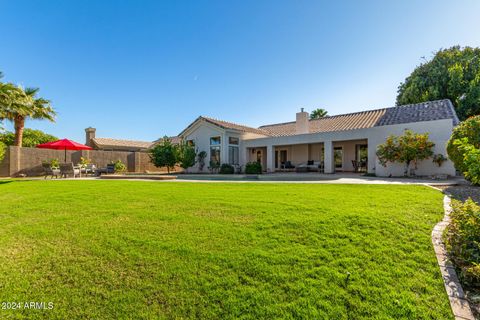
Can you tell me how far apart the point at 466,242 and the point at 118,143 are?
136 ft

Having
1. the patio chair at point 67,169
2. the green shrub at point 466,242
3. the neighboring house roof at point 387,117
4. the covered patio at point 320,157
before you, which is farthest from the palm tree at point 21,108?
the green shrub at point 466,242

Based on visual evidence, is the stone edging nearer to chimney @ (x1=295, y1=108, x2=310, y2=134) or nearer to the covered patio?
the covered patio

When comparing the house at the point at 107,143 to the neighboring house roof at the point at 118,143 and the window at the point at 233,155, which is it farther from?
the window at the point at 233,155

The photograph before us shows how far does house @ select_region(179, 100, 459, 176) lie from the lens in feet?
48.5

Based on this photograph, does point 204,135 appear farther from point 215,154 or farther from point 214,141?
point 215,154

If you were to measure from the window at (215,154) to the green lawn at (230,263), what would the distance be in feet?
54.7

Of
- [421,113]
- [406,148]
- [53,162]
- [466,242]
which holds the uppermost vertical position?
[421,113]

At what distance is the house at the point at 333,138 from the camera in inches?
582

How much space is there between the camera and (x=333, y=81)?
19.4 m

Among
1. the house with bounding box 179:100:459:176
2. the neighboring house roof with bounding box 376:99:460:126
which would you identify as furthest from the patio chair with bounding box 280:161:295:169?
the neighboring house roof with bounding box 376:99:460:126

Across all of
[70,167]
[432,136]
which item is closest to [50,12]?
[70,167]

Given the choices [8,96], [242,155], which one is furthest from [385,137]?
[8,96]

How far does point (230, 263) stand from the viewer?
3.69 m

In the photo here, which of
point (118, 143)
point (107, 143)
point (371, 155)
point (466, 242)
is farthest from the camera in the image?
point (118, 143)
